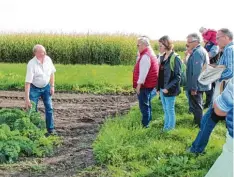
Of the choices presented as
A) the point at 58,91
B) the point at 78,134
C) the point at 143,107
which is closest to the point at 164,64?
the point at 143,107

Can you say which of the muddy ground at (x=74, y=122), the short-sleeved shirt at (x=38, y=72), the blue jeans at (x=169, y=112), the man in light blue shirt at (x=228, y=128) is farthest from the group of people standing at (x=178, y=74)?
the short-sleeved shirt at (x=38, y=72)

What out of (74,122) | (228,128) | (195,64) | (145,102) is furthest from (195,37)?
(74,122)

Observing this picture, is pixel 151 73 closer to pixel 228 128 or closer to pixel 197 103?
pixel 197 103

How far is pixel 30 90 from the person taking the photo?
9461mm

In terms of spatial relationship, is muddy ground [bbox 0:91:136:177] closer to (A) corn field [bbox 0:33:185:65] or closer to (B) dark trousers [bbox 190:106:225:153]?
(B) dark trousers [bbox 190:106:225:153]

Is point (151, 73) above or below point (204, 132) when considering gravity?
above

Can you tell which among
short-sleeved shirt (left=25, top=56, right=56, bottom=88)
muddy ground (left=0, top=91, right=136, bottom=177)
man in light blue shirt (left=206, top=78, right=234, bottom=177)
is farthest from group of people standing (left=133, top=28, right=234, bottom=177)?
short-sleeved shirt (left=25, top=56, right=56, bottom=88)

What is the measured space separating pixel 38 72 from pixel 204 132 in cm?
381

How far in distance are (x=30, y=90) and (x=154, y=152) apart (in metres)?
3.26

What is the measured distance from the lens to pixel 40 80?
30.3 ft

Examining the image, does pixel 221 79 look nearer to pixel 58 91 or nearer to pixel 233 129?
pixel 233 129

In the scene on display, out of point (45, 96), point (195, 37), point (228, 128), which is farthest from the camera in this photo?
point (45, 96)

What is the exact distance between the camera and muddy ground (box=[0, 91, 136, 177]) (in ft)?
24.0

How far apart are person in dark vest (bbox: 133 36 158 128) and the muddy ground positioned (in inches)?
53.4
